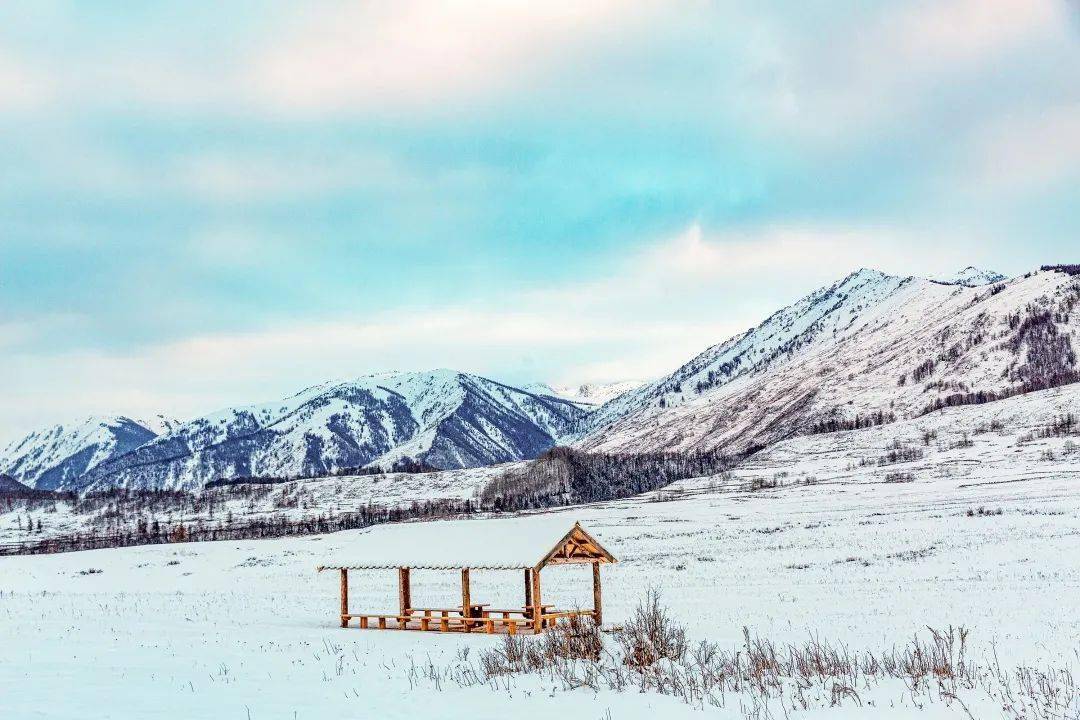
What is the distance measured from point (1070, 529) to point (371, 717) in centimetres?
4913

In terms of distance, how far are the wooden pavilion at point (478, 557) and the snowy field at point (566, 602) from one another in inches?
68.7

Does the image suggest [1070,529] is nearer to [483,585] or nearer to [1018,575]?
[1018,575]

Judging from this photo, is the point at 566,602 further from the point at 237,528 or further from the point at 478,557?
the point at 237,528

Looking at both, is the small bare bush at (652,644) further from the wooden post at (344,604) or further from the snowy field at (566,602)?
the wooden post at (344,604)

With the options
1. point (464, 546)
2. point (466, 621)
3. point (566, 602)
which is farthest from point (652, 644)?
point (566, 602)

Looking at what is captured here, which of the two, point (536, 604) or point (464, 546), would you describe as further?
point (464, 546)

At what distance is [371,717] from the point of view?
687 inches

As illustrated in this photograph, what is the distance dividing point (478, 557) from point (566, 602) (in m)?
8.85

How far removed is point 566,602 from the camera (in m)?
42.7

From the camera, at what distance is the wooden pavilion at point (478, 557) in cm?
3384

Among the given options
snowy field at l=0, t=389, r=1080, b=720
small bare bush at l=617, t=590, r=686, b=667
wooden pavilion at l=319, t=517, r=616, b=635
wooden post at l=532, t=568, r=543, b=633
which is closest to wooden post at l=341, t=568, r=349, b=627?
wooden pavilion at l=319, t=517, r=616, b=635

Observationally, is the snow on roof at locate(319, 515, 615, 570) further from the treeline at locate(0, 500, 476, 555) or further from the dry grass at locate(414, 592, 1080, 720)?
the treeline at locate(0, 500, 476, 555)

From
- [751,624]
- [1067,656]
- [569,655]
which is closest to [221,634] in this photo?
[569,655]

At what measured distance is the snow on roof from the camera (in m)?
34.4
